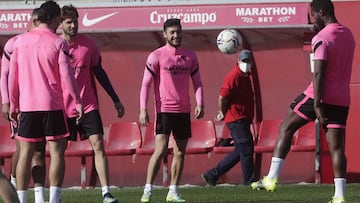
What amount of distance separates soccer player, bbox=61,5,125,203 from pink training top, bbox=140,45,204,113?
2.10ft

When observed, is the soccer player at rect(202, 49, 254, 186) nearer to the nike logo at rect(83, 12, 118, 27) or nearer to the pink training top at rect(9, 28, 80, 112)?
the nike logo at rect(83, 12, 118, 27)

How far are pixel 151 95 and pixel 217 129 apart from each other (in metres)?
1.24

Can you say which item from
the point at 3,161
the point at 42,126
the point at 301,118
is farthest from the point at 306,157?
the point at 42,126

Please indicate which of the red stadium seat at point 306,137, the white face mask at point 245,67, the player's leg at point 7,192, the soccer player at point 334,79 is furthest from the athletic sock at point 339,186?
the red stadium seat at point 306,137

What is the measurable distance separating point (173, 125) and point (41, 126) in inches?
106

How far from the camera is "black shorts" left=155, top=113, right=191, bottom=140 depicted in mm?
12703

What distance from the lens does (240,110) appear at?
1614 cm

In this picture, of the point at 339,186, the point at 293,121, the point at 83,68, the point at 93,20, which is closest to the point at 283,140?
the point at 293,121

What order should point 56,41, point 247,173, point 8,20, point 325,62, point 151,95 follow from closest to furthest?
1. point 56,41
2. point 325,62
3. point 247,173
4. point 8,20
5. point 151,95

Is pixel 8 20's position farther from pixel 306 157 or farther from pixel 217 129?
pixel 306 157

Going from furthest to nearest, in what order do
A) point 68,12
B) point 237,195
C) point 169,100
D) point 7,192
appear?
point 237,195 → point 169,100 → point 68,12 → point 7,192

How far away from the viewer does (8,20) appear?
1720 cm

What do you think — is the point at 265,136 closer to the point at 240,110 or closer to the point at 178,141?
the point at 240,110

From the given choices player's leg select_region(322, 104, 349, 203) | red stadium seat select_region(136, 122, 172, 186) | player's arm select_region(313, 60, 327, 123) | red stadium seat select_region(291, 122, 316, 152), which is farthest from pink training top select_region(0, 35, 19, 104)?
red stadium seat select_region(291, 122, 316, 152)
